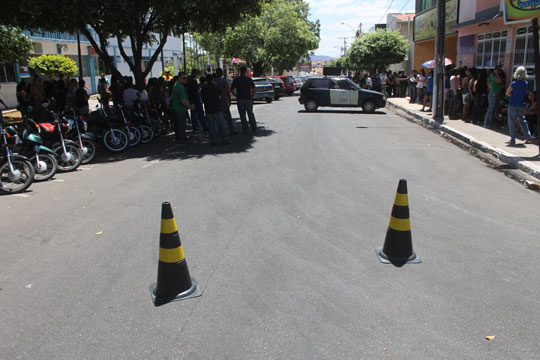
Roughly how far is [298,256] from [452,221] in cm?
239

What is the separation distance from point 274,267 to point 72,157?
6.60m

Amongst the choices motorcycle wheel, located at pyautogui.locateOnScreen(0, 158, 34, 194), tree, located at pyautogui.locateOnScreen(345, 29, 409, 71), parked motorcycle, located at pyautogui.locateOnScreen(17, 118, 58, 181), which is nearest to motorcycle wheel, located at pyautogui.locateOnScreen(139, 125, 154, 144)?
parked motorcycle, located at pyautogui.locateOnScreen(17, 118, 58, 181)

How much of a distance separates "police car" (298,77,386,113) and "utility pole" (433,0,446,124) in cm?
469

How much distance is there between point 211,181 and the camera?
8.15 m

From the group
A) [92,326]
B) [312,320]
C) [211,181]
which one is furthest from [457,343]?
[211,181]

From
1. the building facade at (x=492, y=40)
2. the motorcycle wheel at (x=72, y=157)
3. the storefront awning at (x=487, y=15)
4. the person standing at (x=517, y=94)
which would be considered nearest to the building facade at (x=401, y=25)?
the building facade at (x=492, y=40)

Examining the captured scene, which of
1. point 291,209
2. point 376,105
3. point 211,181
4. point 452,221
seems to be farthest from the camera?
point 376,105

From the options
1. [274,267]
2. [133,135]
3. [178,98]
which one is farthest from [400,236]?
[133,135]

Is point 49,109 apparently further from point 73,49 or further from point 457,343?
point 73,49

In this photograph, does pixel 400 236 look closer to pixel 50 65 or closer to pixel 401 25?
pixel 50 65

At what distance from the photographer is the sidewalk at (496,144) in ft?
29.7

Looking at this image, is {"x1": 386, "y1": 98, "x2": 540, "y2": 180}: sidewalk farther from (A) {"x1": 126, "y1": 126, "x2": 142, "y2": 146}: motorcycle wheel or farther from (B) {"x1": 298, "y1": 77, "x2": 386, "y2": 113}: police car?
(A) {"x1": 126, "y1": 126, "x2": 142, "y2": 146}: motorcycle wheel

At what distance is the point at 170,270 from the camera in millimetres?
3914

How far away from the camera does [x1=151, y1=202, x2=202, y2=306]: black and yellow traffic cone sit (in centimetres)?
386
